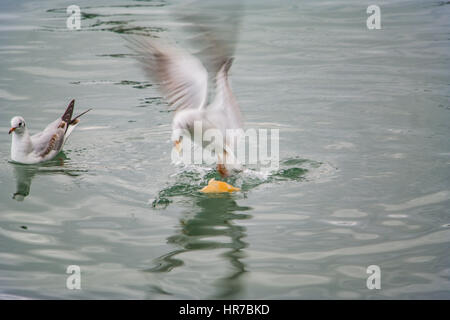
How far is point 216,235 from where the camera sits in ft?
18.8

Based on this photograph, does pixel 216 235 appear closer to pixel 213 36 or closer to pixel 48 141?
pixel 213 36

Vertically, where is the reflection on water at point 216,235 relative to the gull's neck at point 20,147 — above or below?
below

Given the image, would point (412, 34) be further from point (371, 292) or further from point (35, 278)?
point (35, 278)

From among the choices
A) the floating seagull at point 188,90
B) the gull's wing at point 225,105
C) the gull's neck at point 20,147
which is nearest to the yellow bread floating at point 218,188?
the floating seagull at point 188,90

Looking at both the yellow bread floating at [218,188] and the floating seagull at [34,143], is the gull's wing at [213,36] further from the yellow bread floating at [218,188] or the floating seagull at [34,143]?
the floating seagull at [34,143]

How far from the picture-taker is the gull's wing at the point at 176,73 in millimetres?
6531

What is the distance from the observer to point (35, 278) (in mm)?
5113

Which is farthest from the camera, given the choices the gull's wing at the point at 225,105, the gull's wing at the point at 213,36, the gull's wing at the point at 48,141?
the gull's wing at the point at 48,141

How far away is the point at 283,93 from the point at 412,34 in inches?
159

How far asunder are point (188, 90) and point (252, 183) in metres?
1.17

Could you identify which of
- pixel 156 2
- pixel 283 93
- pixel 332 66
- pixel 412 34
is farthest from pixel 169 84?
pixel 156 2

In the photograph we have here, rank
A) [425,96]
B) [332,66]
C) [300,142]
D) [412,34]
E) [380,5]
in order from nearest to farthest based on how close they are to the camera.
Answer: [300,142], [425,96], [332,66], [412,34], [380,5]

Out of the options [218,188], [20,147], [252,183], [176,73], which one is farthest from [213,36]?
[20,147]
